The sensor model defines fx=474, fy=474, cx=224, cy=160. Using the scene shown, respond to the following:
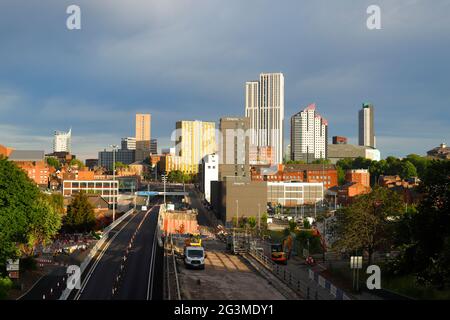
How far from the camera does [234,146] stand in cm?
17038

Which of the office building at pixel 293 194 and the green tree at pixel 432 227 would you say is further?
the office building at pixel 293 194

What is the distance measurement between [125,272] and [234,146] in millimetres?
130097

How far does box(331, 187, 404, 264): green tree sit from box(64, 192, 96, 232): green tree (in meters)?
49.5

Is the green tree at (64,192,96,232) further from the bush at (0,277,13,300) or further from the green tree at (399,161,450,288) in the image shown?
the green tree at (399,161,450,288)

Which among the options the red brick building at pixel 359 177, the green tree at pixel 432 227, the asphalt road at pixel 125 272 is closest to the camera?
the green tree at pixel 432 227

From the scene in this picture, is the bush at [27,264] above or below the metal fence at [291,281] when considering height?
above

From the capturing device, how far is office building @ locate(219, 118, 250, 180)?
168 metres

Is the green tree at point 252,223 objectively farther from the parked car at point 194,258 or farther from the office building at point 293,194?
the parked car at point 194,258

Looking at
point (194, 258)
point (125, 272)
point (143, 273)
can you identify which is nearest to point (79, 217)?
point (194, 258)

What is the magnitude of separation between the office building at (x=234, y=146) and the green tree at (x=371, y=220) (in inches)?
4756

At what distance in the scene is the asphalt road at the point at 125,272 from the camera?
112 ft

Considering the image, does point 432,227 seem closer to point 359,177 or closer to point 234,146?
point 234,146

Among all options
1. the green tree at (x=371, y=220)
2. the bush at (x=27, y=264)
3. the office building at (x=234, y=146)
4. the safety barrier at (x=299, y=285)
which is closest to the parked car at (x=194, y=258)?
the safety barrier at (x=299, y=285)
